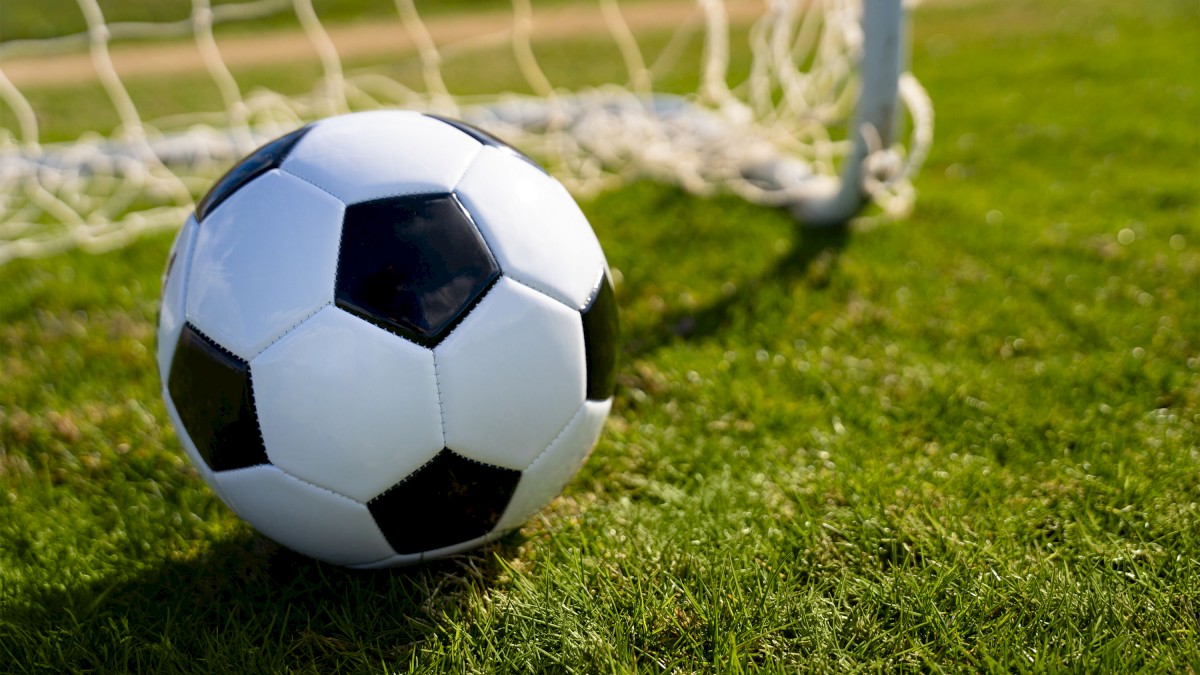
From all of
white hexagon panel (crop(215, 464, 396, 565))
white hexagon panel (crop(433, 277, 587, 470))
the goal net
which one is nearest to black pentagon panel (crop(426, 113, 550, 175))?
white hexagon panel (crop(433, 277, 587, 470))

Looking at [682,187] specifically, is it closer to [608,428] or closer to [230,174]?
[608,428]

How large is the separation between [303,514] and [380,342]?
0.45 meters

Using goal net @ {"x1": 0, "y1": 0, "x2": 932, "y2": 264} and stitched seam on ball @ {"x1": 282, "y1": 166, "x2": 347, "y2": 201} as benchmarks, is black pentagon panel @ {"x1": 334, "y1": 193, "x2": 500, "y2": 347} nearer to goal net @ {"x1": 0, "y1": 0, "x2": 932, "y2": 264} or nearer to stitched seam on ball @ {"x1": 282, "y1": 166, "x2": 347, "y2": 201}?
stitched seam on ball @ {"x1": 282, "y1": 166, "x2": 347, "y2": 201}

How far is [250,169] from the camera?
7.13 feet

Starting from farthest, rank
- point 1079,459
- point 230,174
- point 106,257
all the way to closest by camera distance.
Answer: point 106,257
point 1079,459
point 230,174

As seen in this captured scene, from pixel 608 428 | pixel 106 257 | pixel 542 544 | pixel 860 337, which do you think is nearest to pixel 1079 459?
pixel 860 337

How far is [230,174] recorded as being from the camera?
2227 mm

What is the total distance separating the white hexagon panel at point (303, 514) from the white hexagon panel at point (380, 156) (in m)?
0.63

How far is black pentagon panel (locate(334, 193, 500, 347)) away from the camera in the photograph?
1.92m

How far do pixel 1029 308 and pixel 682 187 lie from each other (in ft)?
6.30

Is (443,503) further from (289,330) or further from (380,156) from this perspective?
(380,156)

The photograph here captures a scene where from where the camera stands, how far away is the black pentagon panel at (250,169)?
7.02ft

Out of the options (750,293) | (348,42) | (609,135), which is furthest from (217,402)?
(348,42)

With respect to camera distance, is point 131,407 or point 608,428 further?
point 131,407
